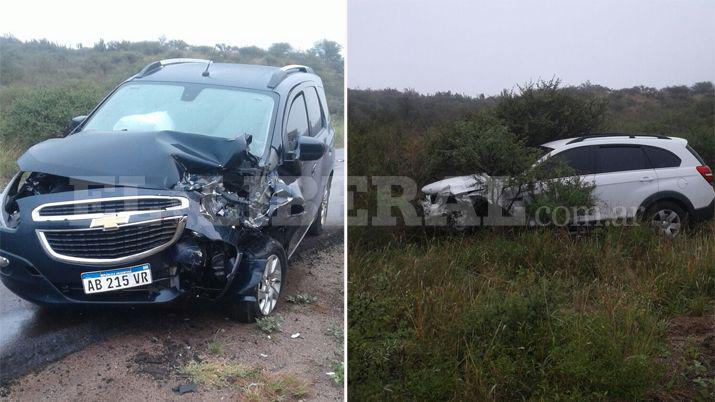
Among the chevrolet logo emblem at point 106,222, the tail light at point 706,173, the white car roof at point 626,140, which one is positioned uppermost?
the white car roof at point 626,140

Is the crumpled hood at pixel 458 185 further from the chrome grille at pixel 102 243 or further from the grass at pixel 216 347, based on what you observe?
the chrome grille at pixel 102 243

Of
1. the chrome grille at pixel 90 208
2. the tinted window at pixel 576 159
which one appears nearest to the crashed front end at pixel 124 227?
the chrome grille at pixel 90 208

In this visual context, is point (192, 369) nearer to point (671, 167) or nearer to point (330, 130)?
point (330, 130)

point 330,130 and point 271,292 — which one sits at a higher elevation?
point 330,130

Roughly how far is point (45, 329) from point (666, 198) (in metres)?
3.23

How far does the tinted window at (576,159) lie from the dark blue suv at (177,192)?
139cm

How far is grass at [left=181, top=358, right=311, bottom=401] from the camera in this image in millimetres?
2822

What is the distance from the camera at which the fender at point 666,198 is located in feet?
12.4

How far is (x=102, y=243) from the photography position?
8.91 ft

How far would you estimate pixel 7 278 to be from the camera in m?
2.78

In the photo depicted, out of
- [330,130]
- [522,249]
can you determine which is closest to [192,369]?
[330,130]

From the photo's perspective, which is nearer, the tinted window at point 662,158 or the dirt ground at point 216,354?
the dirt ground at point 216,354

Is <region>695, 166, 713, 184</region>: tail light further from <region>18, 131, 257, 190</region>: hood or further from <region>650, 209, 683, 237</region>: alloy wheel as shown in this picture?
<region>18, 131, 257, 190</region>: hood

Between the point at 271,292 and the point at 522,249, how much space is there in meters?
1.49
